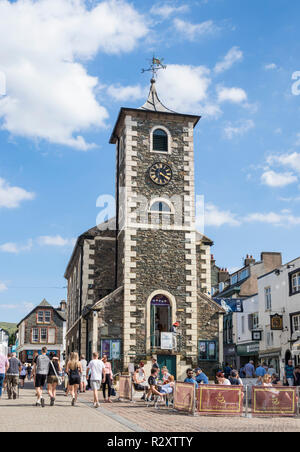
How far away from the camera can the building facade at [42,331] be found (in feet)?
225

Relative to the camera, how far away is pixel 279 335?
35.5m

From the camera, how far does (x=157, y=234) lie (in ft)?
95.4

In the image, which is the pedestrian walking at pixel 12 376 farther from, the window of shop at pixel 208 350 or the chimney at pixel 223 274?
the chimney at pixel 223 274

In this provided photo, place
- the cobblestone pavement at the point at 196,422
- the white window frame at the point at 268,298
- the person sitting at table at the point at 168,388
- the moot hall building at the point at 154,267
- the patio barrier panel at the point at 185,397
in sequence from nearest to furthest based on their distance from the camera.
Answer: the cobblestone pavement at the point at 196,422, the patio barrier panel at the point at 185,397, the person sitting at table at the point at 168,388, the moot hall building at the point at 154,267, the white window frame at the point at 268,298

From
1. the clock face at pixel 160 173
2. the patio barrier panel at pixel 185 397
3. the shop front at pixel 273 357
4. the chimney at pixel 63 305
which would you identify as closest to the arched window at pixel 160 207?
the clock face at pixel 160 173

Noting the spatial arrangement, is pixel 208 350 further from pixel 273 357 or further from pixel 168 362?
pixel 273 357

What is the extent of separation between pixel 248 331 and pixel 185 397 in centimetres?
2829

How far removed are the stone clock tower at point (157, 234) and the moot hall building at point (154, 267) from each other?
51 mm

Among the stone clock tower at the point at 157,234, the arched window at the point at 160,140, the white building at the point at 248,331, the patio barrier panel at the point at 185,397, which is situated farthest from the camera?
the white building at the point at 248,331

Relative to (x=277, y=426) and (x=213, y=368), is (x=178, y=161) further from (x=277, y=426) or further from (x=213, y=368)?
(x=277, y=426)

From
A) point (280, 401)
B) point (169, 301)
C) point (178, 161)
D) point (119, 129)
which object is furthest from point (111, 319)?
point (280, 401)
